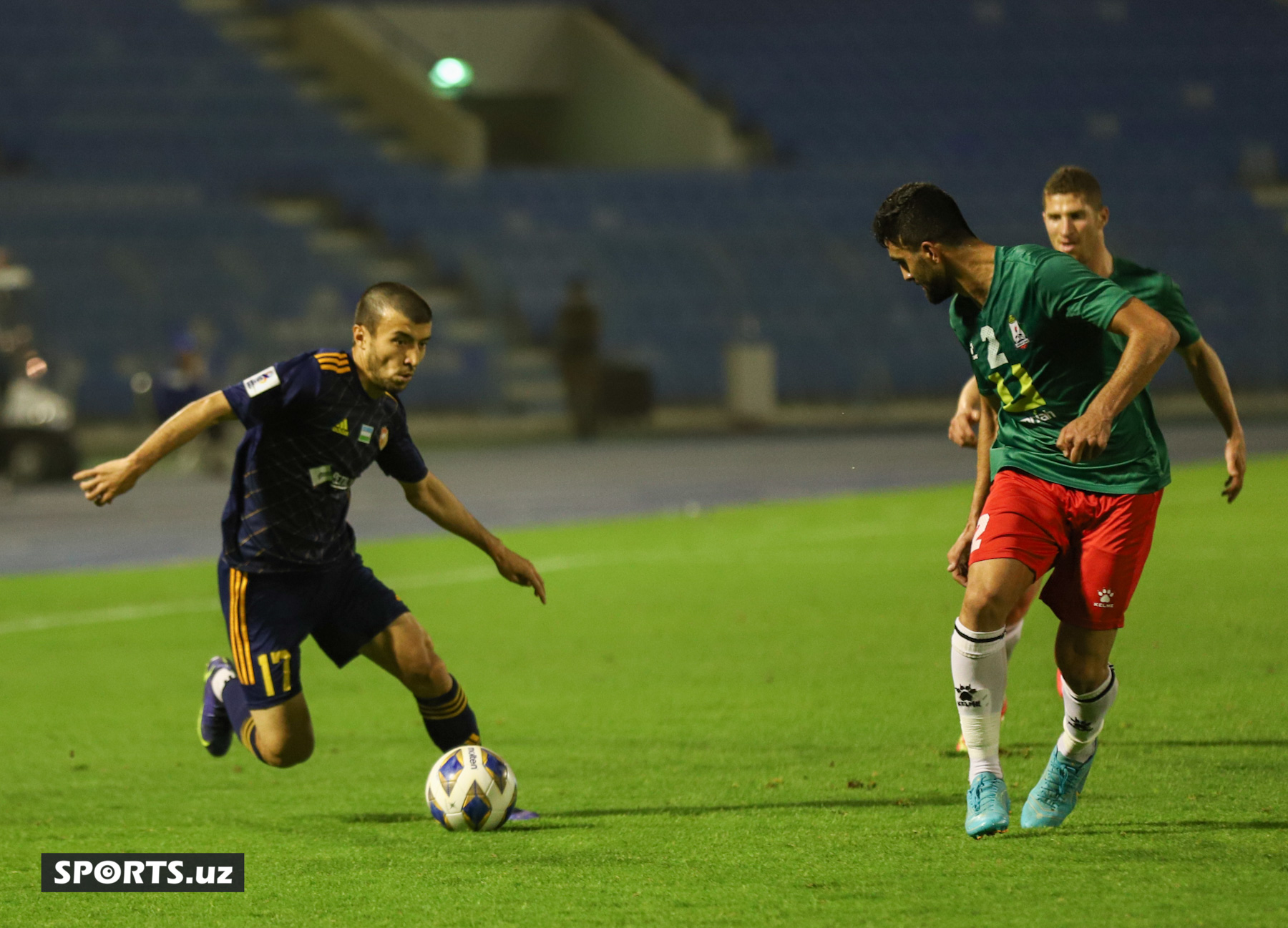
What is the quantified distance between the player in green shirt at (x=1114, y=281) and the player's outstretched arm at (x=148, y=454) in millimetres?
2479

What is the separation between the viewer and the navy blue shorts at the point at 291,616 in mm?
5820

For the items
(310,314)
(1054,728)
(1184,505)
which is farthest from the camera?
(310,314)

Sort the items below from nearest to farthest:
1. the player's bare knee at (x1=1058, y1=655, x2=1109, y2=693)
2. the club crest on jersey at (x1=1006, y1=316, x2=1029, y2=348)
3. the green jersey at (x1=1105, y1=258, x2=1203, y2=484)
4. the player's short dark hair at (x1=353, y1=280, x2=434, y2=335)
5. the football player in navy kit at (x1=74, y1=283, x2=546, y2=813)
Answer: the club crest on jersey at (x1=1006, y1=316, x2=1029, y2=348)
the player's bare knee at (x1=1058, y1=655, x2=1109, y2=693)
the player's short dark hair at (x1=353, y1=280, x2=434, y2=335)
the football player in navy kit at (x1=74, y1=283, x2=546, y2=813)
the green jersey at (x1=1105, y1=258, x2=1203, y2=484)

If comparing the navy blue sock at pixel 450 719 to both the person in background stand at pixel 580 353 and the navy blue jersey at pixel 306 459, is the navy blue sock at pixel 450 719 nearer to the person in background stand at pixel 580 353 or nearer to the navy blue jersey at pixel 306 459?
the navy blue jersey at pixel 306 459

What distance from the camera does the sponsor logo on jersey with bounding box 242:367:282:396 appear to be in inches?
213

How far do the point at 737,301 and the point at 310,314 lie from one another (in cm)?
678

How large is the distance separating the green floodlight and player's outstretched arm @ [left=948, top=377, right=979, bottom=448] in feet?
86.9

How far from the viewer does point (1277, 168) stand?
35094 mm

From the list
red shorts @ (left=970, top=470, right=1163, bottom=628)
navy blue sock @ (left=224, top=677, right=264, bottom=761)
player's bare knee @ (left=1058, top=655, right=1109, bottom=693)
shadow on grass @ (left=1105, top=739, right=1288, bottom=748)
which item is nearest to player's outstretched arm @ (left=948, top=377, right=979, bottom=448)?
red shorts @ (left=970, top=470, right=1163, bottom=628)

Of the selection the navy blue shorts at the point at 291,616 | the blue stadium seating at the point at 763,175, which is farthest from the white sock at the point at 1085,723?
the blue stadium seating at the point at 763,175

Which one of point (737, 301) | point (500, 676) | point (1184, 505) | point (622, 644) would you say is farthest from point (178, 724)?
point (737, 301)

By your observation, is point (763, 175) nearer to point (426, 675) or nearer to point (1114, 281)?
point (1114, 281)

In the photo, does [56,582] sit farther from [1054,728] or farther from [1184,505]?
[1184,505]

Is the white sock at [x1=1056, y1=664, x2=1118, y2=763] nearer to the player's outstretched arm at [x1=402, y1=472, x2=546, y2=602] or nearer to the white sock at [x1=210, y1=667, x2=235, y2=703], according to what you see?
the player's outstretched arm at [x1=402, y1=472, x2=546, y2=602]
